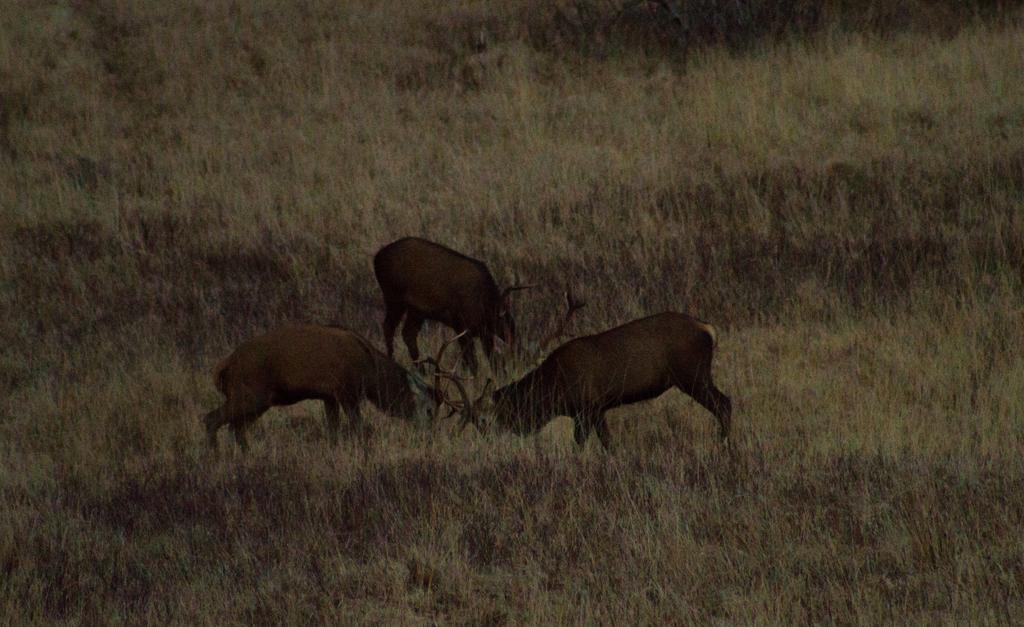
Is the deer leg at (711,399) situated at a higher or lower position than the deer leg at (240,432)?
A: lower

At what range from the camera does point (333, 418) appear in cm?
966

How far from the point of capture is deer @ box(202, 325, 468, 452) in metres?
9.24

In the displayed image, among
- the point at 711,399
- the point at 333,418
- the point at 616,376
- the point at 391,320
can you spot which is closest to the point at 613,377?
the point at 616,376

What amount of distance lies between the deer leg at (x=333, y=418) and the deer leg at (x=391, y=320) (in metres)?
2.08

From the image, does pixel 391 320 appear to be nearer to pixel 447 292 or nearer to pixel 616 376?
pixel 447 292

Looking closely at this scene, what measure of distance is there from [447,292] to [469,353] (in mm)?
522

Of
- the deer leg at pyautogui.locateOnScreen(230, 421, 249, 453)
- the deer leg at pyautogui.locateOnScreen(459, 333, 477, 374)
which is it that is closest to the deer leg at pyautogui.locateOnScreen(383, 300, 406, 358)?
the deer leg at pyautogui.locateOnScreen(459, 333, 477, 374)

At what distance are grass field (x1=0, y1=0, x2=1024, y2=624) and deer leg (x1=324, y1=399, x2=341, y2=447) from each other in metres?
0.19

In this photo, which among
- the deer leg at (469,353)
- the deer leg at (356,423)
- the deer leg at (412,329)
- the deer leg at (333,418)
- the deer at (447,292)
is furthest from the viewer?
the deer leg at (412,329)

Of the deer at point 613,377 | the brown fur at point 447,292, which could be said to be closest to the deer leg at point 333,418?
the deer at point 613,377

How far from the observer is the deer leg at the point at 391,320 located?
38.6 feet

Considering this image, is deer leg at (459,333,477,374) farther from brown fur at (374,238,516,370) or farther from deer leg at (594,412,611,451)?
deer leg at (594,412,611,451)

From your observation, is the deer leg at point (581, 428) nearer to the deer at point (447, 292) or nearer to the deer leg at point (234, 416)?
the deer at point (447, 292)

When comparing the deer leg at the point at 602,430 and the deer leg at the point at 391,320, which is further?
the deer leg at the point at 391,320
